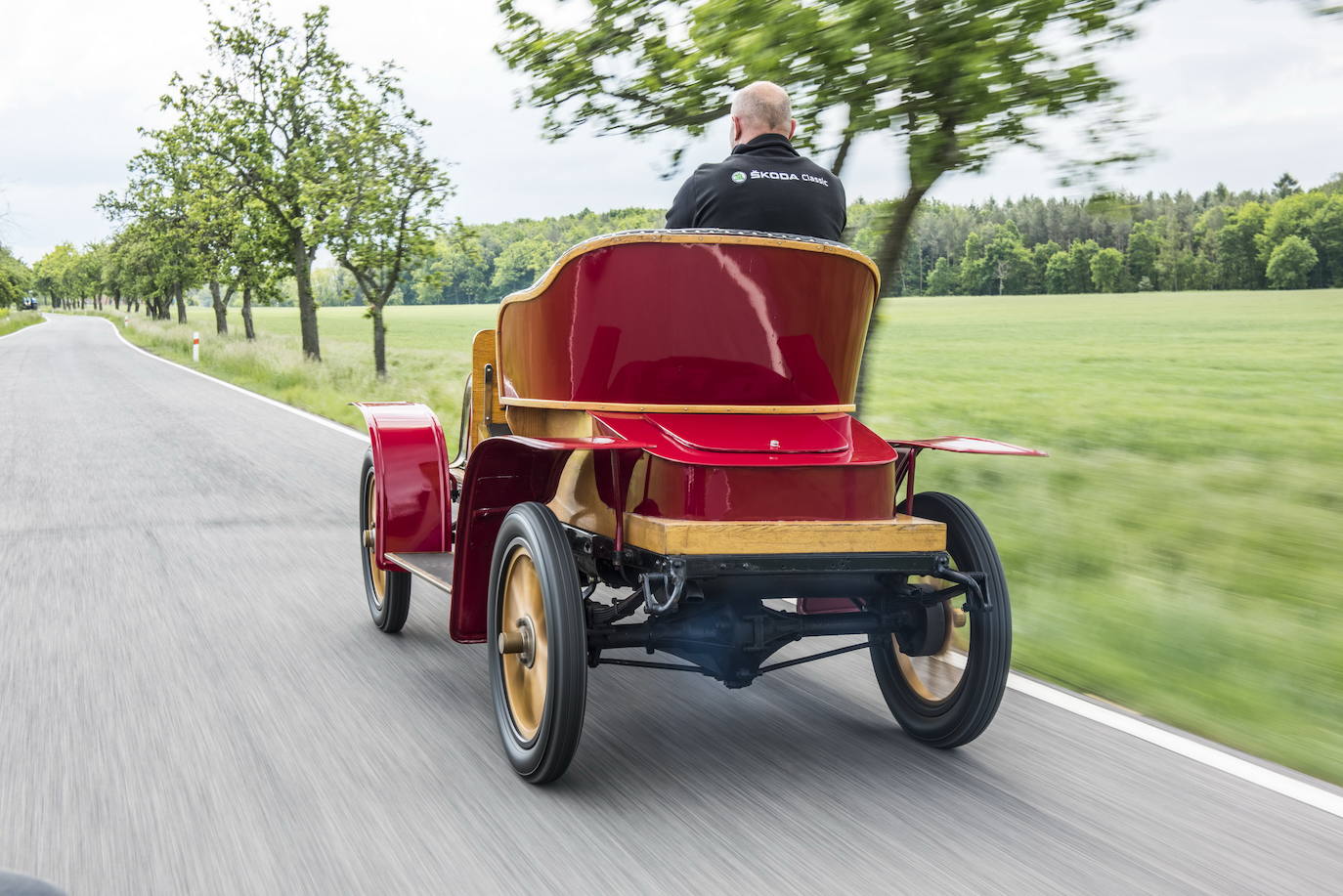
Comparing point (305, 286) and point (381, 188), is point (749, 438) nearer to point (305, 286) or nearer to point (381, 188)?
point (381, 188)

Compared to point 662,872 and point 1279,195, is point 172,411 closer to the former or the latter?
point 662,872

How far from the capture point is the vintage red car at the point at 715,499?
3455 mm

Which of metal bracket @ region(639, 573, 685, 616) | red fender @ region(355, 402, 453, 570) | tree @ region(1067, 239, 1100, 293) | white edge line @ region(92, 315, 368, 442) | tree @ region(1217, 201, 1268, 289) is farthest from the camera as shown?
tree @ region(1067, 239, 1100, 293)

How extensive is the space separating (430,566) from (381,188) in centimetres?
1826

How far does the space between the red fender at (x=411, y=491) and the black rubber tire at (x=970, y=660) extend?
6.83ft

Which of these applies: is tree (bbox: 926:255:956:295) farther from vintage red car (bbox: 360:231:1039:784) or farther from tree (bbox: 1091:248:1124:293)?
vintage red car (bbox: 360:231:1039:784)

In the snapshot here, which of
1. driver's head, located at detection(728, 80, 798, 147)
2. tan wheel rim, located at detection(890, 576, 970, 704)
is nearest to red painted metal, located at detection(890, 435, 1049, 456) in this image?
tan wheel rim, located at detection(890, 576, 970, 704)

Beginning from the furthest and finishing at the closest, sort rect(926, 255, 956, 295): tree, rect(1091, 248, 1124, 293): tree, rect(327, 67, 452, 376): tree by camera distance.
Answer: rect(926, 255, 956, 295): tree
rect(1091, 248, 1124, 293): tree
rect(327, 67, 452, 376): tree

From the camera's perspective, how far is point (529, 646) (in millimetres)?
3750

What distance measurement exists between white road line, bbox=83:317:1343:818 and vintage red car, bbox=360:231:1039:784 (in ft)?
2.22

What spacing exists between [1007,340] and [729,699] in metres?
36.9

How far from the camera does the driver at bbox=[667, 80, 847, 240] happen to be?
3988mm

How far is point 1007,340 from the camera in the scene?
129ft

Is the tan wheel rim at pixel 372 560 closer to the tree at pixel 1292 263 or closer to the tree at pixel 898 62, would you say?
the tree at pixel 898 62
